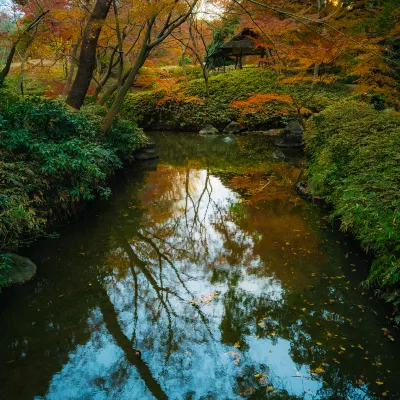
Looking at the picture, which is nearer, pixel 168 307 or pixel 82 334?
pixel 82 334

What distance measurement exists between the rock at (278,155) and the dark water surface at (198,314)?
479 cm

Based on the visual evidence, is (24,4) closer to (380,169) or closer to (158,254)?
(158,254)

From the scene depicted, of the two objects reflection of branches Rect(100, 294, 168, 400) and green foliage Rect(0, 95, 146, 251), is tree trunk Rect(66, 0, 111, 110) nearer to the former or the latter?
green foliage Rect(0, 95, 146, 251)

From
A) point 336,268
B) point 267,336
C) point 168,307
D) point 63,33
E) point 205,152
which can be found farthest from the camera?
point 205,152

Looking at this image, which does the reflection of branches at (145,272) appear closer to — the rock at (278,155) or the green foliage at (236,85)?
the rock at (278,155)

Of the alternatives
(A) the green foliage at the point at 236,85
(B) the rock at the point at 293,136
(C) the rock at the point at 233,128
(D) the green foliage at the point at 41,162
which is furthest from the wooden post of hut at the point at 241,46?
(D) the green foliage at the point at 41,162

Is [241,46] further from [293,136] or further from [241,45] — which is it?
[293,136]

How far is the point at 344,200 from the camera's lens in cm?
470

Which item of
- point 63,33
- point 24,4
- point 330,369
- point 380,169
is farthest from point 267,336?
point 24,4

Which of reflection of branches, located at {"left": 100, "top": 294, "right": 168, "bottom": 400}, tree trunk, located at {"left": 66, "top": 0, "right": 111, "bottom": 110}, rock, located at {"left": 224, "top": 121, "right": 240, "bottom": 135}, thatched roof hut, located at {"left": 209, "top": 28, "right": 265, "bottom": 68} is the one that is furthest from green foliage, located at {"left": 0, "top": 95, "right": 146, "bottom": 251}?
thatched roof hut, located at {"left": 209, "top": 28, "right": 265, "bottom": 68}

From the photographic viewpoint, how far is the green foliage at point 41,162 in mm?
4262

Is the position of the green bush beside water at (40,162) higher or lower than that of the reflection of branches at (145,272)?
higher

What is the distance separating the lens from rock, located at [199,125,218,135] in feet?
53.5

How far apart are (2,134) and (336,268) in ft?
16.0
